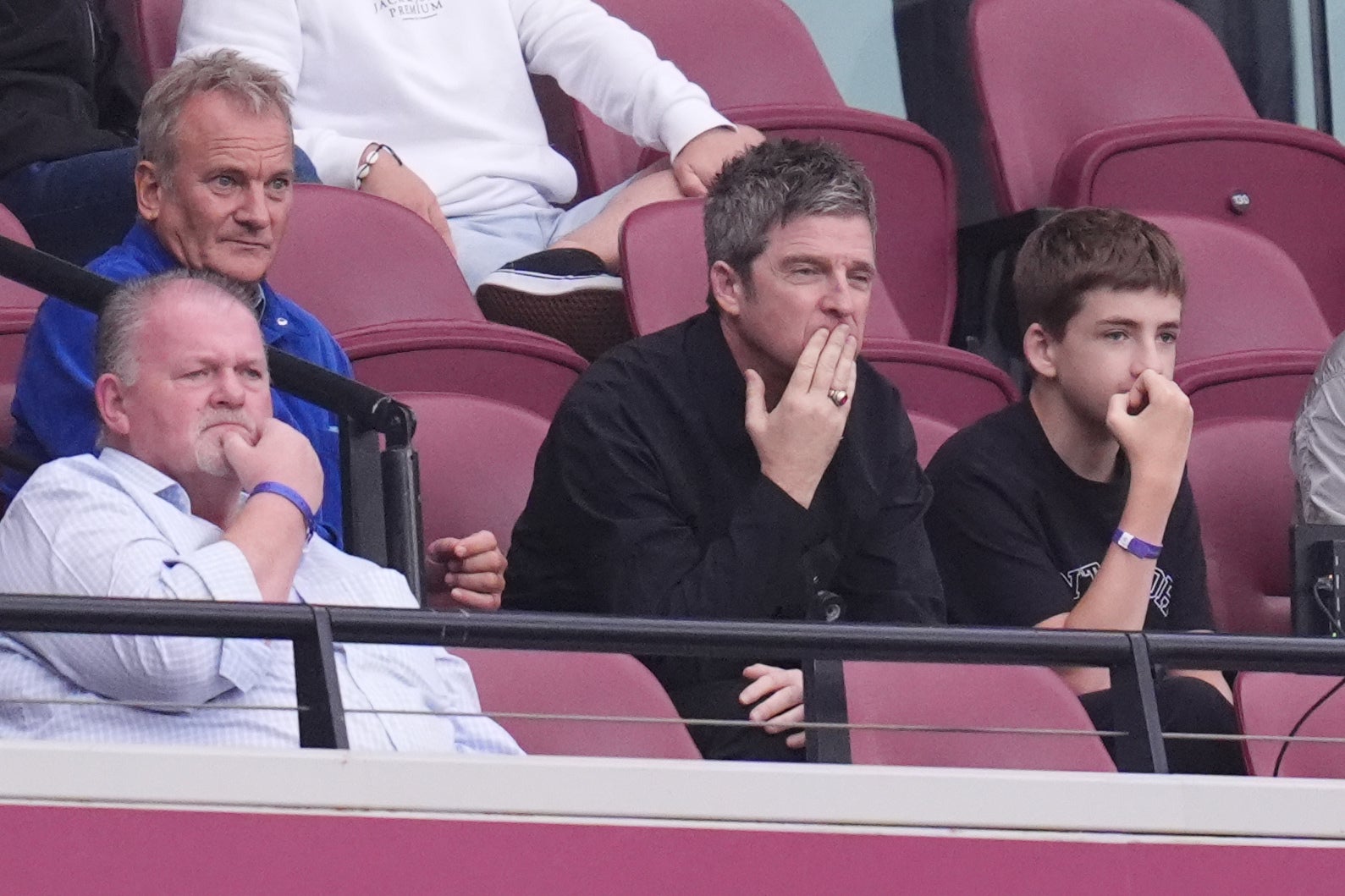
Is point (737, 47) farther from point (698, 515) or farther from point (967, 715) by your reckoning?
point (967, 715)

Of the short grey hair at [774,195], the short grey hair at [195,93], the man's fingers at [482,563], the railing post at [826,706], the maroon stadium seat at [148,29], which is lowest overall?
the railing post at [826,706]

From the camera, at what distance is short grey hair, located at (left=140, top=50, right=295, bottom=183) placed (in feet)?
7.25

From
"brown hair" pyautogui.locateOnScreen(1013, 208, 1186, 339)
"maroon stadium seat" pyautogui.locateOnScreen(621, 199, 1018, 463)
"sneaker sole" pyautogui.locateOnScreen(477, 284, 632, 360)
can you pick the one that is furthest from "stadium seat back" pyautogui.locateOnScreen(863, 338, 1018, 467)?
"sneaker sole" pyautogui.locateOnScreen(477, 284, 632, 360)

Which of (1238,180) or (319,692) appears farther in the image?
(1238,180)

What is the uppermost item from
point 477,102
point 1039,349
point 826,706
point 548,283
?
point 477,102

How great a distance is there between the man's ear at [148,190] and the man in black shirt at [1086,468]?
80cm

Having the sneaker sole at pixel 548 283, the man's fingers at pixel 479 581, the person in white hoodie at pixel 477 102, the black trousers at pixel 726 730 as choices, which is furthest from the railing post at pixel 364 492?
the person in white hoodie at pixel 477 102

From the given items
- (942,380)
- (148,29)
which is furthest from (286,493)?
(148,29)

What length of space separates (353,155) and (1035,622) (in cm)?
111

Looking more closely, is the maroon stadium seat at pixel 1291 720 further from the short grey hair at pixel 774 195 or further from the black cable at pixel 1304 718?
the short grey hair at pixel 774 195

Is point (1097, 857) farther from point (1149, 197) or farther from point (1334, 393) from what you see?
point (1149, 197)

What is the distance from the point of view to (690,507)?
1975mm

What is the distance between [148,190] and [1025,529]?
0.91 metres

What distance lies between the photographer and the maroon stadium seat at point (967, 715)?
1661mm
